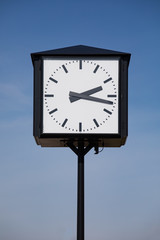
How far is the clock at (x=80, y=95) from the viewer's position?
32.2 feet

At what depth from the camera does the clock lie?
32.2 ft

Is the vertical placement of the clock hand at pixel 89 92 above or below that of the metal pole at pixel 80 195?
above

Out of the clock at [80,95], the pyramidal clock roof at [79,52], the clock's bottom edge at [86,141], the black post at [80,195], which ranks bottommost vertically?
the black post at [80,195]

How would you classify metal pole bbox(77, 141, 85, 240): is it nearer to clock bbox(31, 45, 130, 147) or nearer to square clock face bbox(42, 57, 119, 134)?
clock bbox(31, 45, 130, 147)

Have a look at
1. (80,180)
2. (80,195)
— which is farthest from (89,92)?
(80,195)

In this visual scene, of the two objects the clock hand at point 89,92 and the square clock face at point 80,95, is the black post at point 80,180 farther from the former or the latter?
the clock hand at point 89,92

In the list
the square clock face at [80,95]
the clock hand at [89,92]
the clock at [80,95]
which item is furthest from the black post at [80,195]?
the clock hand at [89,92]

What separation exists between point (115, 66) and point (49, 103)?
1.14m

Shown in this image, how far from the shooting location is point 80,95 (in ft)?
32.6

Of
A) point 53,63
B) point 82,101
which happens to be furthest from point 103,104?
point 53,63

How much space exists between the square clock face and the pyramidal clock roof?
8 centimetres

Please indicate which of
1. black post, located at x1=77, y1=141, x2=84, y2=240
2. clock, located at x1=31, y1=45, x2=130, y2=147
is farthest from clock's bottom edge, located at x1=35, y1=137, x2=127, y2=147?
black post, located at x1=77, y1=141, x2=84, y2=240

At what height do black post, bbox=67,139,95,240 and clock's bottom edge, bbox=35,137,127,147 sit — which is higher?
clock's bottom edge, bbox=35,137,127,147

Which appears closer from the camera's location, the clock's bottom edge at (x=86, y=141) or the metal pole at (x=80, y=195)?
the metal pole at (x=80, y=195)
